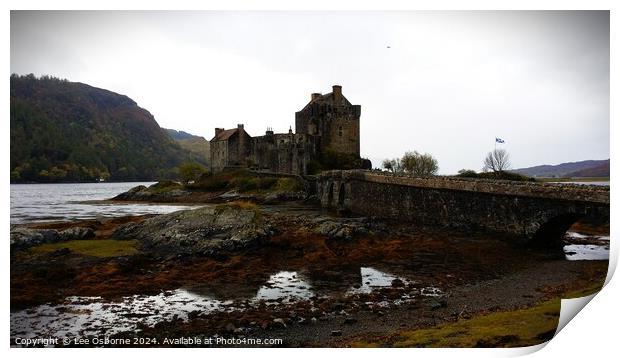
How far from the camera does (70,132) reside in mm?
16562

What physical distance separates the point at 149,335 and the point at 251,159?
42.0m

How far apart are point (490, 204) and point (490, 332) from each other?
423 inches

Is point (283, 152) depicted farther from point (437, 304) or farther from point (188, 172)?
point (437, 304)

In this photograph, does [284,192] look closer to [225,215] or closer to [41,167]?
[225,215]

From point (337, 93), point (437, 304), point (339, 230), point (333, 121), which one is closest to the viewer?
point (437, 304)

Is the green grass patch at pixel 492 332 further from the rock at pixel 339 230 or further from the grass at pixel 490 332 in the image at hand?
the rock at pixel 339 230

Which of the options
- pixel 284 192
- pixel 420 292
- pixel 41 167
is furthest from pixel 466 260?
pixel 284 192

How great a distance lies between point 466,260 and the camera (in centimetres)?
1559

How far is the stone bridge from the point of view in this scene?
14583 millimetres

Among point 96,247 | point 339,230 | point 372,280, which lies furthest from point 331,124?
point 372,280

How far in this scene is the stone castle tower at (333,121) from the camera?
4631cm

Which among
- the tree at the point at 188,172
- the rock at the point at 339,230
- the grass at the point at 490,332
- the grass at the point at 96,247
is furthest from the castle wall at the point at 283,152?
the grass at the point at 490,332

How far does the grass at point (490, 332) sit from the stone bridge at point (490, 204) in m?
6.09

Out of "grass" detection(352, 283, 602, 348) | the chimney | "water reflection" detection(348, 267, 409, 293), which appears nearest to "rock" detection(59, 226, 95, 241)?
"water reflection" detection(348, 267, 409, 293)
